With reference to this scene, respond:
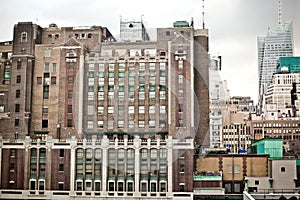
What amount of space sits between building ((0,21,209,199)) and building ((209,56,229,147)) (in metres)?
25.1

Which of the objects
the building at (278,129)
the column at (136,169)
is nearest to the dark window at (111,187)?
the column at (136,169)

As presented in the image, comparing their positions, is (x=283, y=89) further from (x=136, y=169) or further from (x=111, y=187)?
(x=111, y=187)


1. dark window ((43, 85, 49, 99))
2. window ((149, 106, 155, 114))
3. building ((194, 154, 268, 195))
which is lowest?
building ((194, 154, 268, 195))

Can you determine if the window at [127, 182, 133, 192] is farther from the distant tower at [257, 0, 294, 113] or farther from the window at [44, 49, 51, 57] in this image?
the distant tower at [257, 0, 294, 113]

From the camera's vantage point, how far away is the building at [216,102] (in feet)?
200

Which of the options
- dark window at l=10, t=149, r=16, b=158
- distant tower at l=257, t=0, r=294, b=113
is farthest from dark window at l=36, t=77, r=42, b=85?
distant tower at l=257, t=0, r=294, b=113

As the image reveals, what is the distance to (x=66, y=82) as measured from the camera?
3422cm

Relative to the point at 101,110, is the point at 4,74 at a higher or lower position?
higher

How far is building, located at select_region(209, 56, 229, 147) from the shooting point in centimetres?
6083

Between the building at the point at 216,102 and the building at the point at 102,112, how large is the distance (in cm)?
Result: 2508

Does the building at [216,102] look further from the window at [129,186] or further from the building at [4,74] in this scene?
the window at [129,186]

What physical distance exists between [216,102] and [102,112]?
33.6 m

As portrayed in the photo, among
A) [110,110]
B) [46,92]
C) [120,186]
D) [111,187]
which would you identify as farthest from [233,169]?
[46,92]

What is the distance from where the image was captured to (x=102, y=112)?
3412cm
